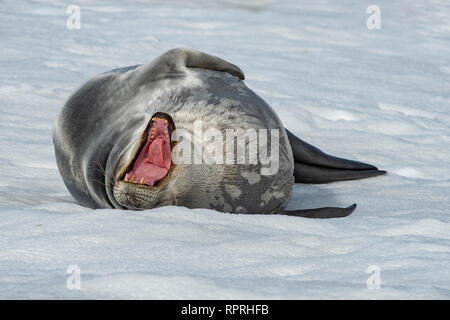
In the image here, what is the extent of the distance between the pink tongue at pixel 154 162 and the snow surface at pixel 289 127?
14 centimetres

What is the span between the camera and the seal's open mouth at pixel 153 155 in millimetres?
3520

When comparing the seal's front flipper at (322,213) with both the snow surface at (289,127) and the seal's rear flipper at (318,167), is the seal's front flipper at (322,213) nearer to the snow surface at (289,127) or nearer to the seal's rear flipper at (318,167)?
the snow surface at (289,127)

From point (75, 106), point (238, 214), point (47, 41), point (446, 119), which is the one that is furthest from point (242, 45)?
point (238, 214)

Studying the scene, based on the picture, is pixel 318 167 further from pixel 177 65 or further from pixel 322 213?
pixel 177 65

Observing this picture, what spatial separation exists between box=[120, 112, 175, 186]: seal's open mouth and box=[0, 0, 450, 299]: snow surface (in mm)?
142

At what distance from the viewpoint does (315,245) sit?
331 cm

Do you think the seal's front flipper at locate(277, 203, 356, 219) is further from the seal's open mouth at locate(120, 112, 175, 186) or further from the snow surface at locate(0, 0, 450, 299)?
the seal's open mouth at locate(120, 112, 175, 186)

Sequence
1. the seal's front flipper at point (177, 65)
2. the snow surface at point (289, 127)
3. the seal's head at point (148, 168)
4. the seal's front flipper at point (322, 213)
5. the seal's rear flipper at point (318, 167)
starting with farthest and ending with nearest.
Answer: the seal's rear flipper at point (318, 167) < the seal's front flipper at point (177, 65) < the seal's front flipper at point (322, 213) < the seal's head at point (148, 168) < the snow surface at point (289, 127)

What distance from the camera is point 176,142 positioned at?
3.59 m

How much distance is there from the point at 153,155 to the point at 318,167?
137 cm

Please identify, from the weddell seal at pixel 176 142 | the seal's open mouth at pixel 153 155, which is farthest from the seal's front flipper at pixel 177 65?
the seal's open mouth at pixel 153 155
